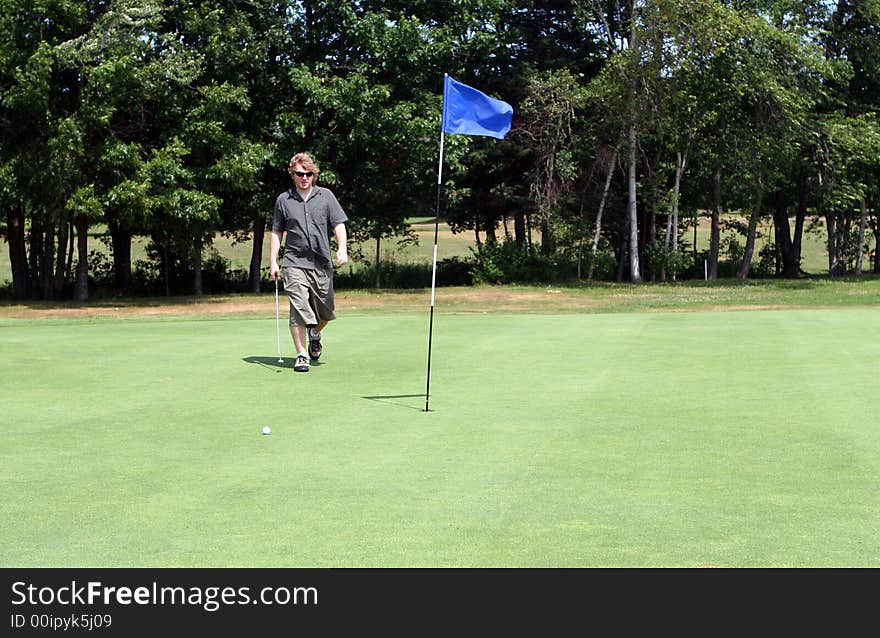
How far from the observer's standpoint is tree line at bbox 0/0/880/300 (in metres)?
30.2

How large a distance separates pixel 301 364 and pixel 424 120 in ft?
71.3

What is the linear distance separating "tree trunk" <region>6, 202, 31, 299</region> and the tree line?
0.09m

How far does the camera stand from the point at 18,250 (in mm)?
36875

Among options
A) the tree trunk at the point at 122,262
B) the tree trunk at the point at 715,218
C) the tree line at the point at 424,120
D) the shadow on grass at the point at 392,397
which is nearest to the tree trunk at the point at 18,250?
the tree line at the point at 424,120

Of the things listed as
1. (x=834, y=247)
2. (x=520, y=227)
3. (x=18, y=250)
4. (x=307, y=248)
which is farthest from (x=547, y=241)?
(x=307, y=248)

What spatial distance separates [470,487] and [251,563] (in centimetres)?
202

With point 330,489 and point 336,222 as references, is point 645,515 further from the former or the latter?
point 336,222

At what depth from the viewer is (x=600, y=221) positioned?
39500mm

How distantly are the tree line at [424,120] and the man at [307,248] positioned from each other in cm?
1706

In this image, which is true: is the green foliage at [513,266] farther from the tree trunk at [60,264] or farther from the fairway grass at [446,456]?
the fairway grass at [446,456]

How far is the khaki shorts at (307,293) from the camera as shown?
43.5 feet

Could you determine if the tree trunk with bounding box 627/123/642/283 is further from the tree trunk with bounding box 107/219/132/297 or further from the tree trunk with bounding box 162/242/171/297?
the tree trunk with bounding box 107/219/132/297

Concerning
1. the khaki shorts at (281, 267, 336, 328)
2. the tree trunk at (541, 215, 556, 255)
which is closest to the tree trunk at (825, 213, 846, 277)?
the tree trunk at (541, 215, 556, 255)
